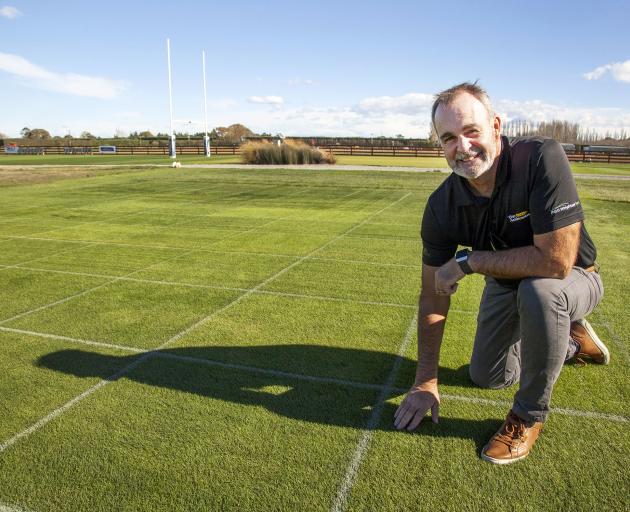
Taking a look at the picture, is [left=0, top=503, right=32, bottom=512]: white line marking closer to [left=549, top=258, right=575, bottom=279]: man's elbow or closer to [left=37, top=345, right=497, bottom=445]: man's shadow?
[left=37, top=345, right=497, bottom=445]: man's shadow

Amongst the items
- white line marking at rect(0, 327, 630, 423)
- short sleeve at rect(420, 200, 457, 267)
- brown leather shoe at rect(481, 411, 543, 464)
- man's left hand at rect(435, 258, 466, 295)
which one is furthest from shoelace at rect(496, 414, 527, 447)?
short sleeve at rect(420, 200, 457, 267)

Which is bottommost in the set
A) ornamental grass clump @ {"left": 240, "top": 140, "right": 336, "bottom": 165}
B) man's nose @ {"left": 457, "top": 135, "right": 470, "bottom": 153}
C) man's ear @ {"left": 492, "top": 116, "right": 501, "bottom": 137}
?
man's nose @ {"left": 457, "top": 135, "right": 470, "bottom": 153}

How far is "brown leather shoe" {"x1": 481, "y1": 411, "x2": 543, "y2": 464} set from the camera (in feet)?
8.31

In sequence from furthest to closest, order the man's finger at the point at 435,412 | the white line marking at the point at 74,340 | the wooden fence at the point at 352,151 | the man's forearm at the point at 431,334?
the wooden fence at the point at 352,151, the white line marking at the point at 74,340, the man's forearm at the point at 431,334, the man's finger at the point at 435,412

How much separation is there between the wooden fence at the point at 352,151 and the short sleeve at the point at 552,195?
118 feet

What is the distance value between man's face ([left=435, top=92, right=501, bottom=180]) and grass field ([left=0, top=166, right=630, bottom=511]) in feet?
4.75

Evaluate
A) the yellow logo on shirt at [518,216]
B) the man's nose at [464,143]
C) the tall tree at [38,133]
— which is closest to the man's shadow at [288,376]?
the yellow logo on shirt at [518,216]

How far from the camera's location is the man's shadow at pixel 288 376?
2.96m

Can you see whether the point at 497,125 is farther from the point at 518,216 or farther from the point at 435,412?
the point at 435,412

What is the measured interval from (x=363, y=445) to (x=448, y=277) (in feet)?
3.29

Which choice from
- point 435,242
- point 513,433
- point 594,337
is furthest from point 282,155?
point 513,433

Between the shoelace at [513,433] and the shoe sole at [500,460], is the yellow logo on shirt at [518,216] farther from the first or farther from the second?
the shoe sole at [500,460]

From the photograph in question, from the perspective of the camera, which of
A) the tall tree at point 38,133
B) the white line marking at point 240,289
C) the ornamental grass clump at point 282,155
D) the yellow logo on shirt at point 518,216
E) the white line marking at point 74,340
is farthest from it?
the tall tree at point 38,133

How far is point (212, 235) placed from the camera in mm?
8750
